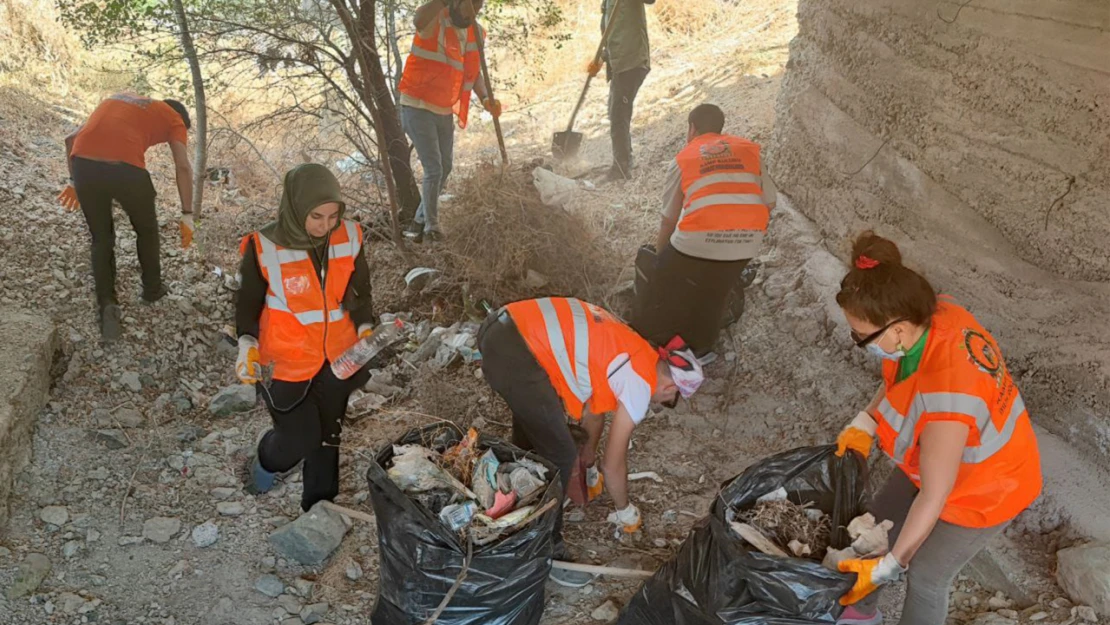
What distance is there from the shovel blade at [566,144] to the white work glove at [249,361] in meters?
3.79

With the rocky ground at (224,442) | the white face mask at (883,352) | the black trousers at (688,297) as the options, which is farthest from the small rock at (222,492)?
the white face mask at (883,352)

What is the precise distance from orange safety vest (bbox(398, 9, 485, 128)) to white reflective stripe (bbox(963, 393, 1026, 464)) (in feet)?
10.8

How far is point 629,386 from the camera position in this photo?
88.6 inches

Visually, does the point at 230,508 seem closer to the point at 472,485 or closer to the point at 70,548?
the point at 70,548

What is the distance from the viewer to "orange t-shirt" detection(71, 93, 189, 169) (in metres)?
3.38

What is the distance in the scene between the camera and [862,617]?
2105mm

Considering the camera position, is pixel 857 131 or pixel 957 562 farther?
pixel 857 131

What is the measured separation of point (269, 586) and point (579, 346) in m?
1.26

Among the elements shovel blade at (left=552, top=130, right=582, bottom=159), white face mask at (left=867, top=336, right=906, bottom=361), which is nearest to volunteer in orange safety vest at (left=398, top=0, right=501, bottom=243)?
shovel blade at (left=552, top=130, right=582, bottom=159)

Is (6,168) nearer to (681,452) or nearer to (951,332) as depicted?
(681,452)

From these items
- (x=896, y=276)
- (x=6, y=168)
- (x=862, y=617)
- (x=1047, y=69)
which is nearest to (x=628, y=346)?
(x=896, y=276)

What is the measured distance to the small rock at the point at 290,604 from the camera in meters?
2.41

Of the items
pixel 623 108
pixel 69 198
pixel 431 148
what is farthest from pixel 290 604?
pixel 623 108

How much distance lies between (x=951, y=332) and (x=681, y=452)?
5.15ft
